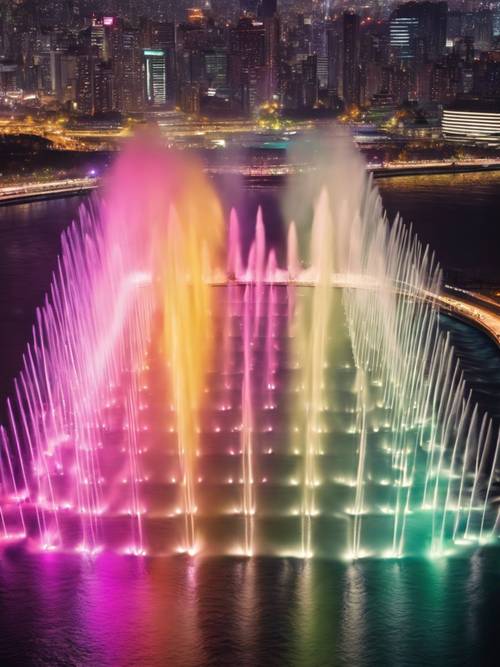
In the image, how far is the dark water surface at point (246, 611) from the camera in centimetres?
797

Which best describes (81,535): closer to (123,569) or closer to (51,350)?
(123,569)

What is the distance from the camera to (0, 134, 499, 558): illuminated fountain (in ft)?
31.7

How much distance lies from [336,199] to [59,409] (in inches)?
732

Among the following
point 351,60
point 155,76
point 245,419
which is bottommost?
point 245,419

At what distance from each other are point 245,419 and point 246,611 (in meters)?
3.84

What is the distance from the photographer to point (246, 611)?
8406 millimetres

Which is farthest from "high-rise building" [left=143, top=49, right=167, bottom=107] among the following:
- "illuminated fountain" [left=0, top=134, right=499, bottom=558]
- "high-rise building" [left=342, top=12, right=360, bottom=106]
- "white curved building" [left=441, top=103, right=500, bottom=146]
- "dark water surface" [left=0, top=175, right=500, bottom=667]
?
"dark water surface" [left=0, top=175, right=500, bottom=667]

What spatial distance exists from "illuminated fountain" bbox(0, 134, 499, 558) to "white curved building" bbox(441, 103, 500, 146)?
38.2 metres

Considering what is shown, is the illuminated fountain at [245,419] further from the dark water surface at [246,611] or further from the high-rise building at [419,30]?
the high-rise building at [419,30]

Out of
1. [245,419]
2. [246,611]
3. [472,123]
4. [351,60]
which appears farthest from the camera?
[351,60]

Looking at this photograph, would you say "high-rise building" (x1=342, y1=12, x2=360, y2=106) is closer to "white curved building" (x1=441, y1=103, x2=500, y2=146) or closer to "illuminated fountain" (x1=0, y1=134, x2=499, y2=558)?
"white curved building" (x1=441, y1=103, x2=500, y2=146)

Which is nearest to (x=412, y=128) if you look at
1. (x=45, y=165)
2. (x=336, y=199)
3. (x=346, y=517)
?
(x=45, y=165)

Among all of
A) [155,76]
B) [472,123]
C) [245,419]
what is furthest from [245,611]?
[155,76]

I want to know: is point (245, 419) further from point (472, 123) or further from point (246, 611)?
point (472, 123)
